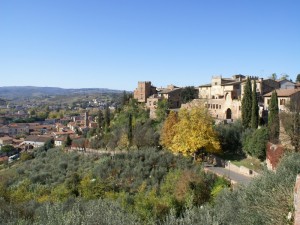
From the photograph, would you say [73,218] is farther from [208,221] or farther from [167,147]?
[167,147]

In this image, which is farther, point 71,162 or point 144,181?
point 71,162

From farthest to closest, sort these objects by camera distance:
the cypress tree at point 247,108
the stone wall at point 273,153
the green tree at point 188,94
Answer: the green tree at point 188,94
the cypress tree at point 247,108
the stone wall at point 273,153

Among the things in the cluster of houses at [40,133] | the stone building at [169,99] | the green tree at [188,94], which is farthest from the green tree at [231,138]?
the cluster of houses at [40,133]

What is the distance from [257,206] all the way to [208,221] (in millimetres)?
2201

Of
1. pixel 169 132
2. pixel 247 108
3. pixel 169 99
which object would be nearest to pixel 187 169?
pixel 169 132

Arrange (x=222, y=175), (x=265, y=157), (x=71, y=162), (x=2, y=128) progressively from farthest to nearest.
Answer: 1. (x=2, y=128)
2. (x=71, y=162)
3. (x=265, y=157)
4. (x=222, y=175)

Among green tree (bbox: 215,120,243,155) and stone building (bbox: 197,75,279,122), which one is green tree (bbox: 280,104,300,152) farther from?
stone building (bbox: 197,75,279,122)

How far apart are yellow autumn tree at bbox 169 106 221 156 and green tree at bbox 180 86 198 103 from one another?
26098 millimetres

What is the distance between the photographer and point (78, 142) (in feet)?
199

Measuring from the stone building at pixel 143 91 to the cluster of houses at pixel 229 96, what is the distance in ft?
3.38

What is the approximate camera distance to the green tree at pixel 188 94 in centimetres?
6182

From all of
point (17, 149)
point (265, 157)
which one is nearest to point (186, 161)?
point (265, 157)

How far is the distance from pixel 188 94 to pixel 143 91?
9524mm

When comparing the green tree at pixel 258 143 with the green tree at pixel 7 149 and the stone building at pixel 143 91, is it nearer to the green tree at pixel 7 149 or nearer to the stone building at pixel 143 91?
the stone building at pixel 143 91
